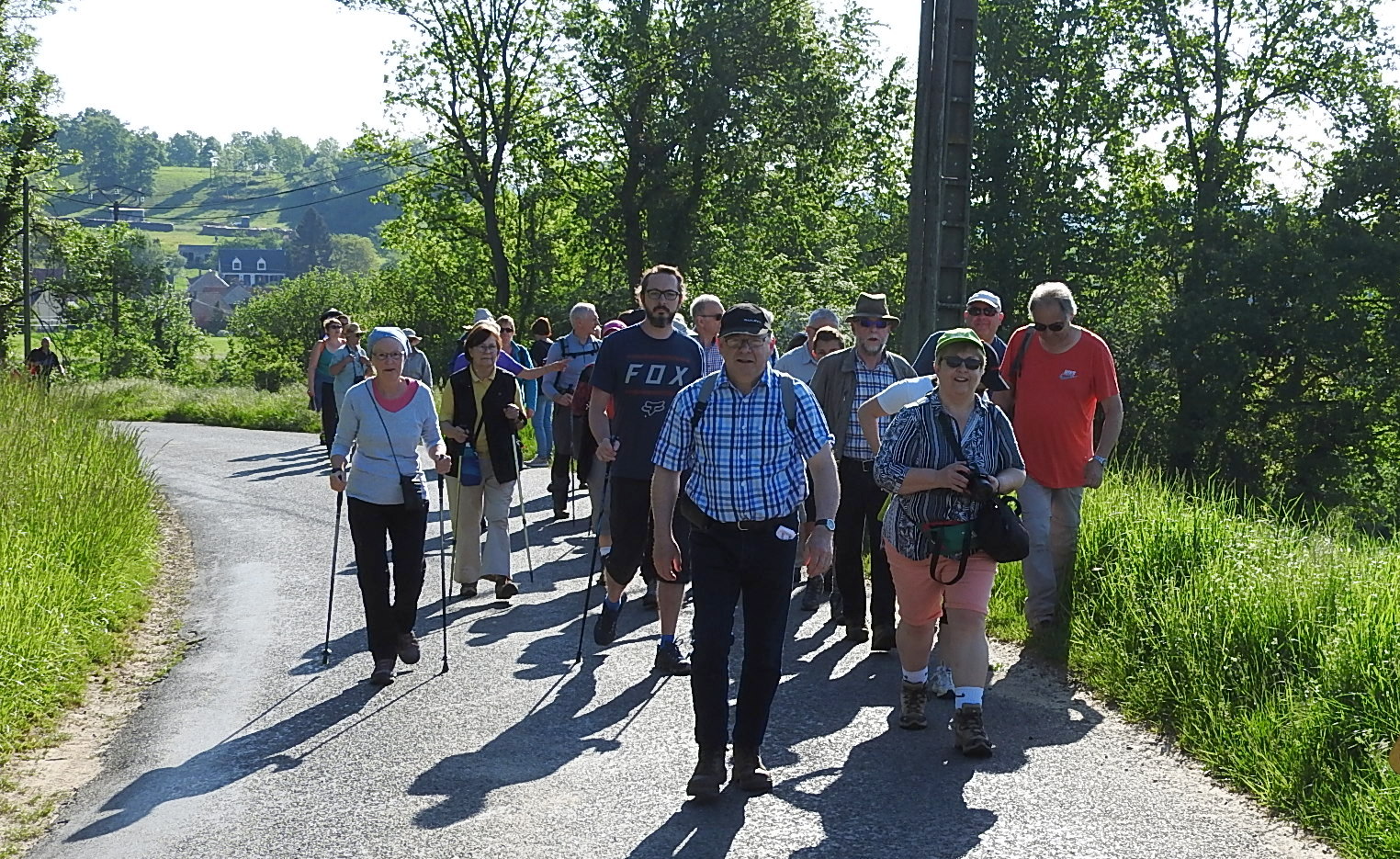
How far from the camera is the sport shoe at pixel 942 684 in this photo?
700 centimetres

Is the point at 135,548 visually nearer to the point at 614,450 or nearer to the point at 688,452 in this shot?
the point at 614,450

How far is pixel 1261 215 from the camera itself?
3559 cm

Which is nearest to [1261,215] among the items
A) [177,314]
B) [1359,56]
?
A: [1359,56]

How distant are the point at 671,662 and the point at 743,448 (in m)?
2.38

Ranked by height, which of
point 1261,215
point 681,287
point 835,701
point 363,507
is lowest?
point 835,701

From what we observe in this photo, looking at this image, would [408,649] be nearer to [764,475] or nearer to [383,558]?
[383,558]

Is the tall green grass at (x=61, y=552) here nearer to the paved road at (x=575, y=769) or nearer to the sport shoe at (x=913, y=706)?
the paved road at (x=575, y=769)

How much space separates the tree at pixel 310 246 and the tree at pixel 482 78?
5530 inches

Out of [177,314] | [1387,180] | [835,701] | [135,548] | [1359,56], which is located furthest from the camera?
[177,314]

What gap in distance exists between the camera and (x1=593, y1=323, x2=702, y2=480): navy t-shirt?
7707 mm

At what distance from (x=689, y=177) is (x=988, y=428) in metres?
35.6

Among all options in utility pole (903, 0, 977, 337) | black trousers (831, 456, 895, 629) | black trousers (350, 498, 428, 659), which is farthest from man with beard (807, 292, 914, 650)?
utility pole (903, 0, 977, 337)

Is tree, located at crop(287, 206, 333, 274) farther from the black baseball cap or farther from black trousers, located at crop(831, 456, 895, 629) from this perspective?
the black baseball cap

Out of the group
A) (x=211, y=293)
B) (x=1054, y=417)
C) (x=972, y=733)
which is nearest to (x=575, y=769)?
(x=972, y=733)
